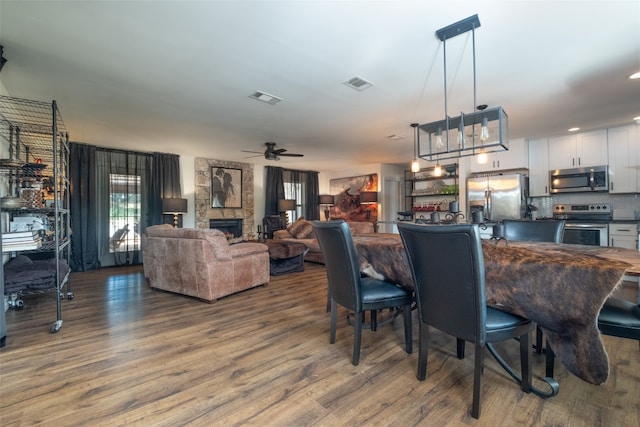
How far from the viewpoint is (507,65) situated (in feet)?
8.89

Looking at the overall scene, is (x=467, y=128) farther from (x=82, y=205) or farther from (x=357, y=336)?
(x=82, y=205)

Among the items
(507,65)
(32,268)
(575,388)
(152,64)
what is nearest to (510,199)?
(507,65)

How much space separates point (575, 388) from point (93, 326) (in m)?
3.86

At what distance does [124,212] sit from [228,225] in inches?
89.7

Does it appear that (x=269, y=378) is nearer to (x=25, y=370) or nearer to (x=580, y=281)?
(x=25, y=370)

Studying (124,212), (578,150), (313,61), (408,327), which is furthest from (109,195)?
(578,150)

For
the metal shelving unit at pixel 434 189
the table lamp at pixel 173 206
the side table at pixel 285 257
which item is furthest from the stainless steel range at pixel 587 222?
the table lamp at pixel 173 206

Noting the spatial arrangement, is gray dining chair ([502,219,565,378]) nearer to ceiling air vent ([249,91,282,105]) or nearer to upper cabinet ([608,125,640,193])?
ceiling air vent ([249,91,282,105])

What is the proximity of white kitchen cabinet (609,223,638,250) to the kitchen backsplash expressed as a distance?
464 millimetres

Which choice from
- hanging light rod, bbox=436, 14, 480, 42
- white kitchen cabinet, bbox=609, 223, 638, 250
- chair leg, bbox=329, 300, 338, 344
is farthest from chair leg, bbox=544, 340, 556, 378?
white kitchen cabinet, bbox=609, 223, 638, 250

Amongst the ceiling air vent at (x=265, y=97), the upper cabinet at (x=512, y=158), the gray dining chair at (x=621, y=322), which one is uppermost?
the ceiling air vent at (x=265, y=97)

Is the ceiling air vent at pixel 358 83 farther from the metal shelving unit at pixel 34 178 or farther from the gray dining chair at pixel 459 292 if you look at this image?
the metal shelving unit at pixel 34 178

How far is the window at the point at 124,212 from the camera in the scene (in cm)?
616

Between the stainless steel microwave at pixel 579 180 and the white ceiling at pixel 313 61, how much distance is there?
31.5 inches
